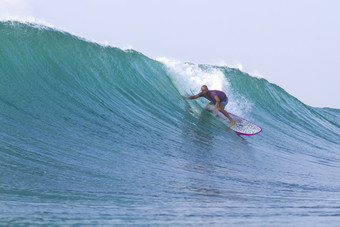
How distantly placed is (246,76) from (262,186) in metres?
13.0

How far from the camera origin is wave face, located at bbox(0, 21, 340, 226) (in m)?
3.87

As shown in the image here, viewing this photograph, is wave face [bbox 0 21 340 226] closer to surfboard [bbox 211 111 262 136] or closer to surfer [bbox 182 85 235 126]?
surfboard [bbox 211 111 262 136]

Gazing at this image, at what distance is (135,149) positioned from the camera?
691 centimetres

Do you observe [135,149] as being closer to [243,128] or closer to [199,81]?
[243,128]

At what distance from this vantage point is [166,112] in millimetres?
10617

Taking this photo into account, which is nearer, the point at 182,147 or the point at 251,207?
the point at 251,207

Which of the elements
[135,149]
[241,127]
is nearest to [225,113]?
[241,127]

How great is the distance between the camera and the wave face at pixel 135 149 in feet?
12.7

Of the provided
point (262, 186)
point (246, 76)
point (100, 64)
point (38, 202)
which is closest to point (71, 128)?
point (262, 186)

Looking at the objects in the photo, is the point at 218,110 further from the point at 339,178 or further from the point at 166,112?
the point at 339,178

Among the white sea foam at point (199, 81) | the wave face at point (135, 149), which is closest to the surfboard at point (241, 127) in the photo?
the wave face at point (135, 149)

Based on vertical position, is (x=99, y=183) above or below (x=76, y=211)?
above

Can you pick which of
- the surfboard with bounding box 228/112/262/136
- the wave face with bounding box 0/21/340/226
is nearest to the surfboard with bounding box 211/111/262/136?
the surfboard with bounding box 228/112/262/136

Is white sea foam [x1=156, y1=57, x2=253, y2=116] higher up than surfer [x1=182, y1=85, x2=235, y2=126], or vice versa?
white sea foam [x1=156, y1=57, x2=253, y2=116]
